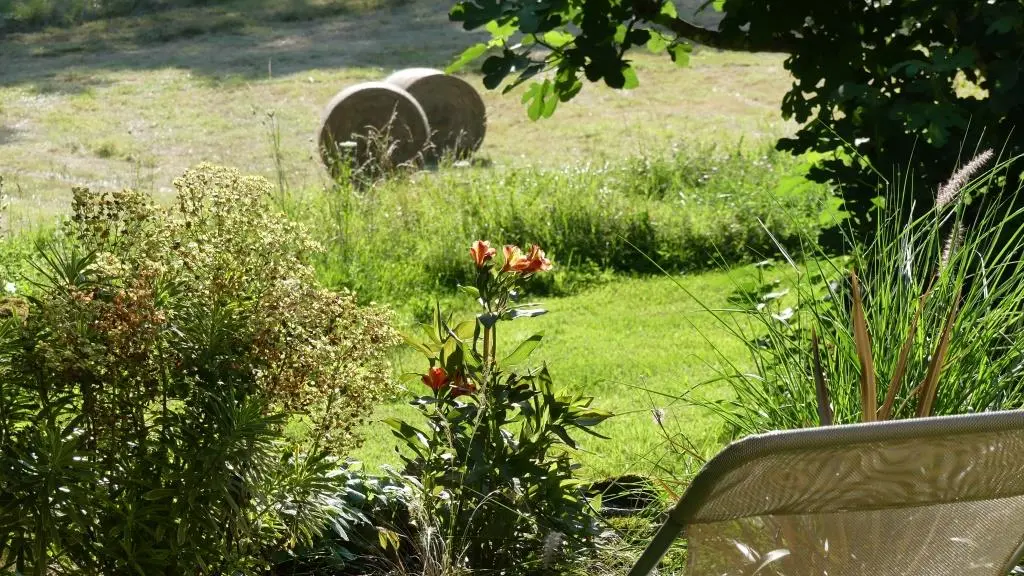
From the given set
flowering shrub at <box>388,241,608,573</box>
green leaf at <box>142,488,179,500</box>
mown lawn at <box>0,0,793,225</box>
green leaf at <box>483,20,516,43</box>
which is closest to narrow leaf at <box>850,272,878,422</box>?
flowering shrub at <box>388,241,608,573</box>

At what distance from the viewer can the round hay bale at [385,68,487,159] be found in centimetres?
1285

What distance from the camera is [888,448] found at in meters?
1.34

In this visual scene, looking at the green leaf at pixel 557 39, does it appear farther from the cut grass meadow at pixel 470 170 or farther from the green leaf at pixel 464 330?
the green leaf at pixel 464 330

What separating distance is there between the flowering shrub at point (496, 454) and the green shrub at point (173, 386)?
314mm

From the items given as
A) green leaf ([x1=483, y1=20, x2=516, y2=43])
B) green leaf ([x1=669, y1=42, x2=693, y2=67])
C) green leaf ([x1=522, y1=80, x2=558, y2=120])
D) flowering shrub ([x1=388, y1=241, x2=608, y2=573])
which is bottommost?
flowering shrub ([x1=388, y1=241, x2=608, y2=573])

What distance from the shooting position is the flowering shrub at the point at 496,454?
110 inches

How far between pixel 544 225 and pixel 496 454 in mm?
4566

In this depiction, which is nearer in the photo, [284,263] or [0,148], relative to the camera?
[284,263]

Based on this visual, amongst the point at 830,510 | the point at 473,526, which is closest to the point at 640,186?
the point at 473,526

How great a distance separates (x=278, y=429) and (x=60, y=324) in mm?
468

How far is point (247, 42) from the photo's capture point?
20.0 meters

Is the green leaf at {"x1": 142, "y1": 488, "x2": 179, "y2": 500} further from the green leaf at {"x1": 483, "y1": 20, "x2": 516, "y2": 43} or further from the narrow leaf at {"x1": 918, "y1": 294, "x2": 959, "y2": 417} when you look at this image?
the green leaf at {"x1": 483, "y1": 20, "x2": 516, "y2": 43}

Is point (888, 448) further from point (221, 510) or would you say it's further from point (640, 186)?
point (640, 186)

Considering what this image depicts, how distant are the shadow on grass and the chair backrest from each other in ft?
52.9
